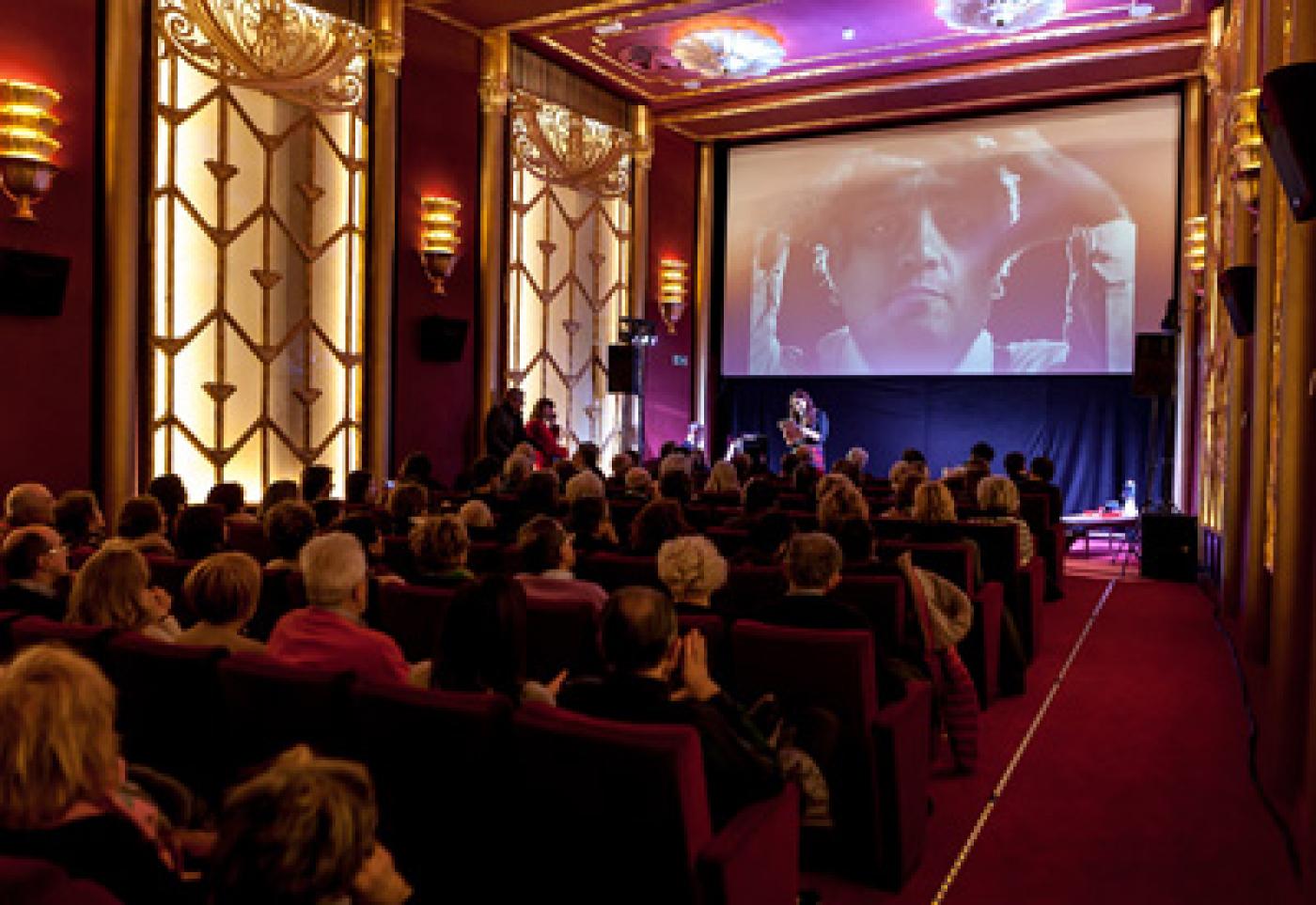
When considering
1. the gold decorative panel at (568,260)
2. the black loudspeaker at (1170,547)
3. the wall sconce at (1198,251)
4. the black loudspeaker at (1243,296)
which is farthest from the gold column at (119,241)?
the wall sconce at (1198,251)

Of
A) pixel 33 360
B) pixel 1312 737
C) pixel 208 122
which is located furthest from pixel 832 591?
pixel 208 122

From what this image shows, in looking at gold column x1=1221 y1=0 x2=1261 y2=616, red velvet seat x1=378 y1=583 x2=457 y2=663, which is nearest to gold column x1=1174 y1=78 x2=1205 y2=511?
gold column x1=1221 y1=0 x2=1261 y2=616

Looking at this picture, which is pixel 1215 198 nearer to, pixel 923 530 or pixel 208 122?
pixel 923 530

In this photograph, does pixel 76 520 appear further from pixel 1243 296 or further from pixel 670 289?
pixel 670 289

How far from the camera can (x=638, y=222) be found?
11.9 metres

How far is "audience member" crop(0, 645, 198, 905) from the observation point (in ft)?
4.34

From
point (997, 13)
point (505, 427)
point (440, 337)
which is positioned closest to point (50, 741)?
point (505, 427)

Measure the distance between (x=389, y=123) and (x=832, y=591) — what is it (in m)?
6.65

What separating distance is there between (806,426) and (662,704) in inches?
410

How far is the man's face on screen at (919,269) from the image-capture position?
11.6 metres

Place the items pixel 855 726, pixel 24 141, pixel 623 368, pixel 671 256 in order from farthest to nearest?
pixel 671 256, pixel 623 368, pixel 24 141, pixel 855 726

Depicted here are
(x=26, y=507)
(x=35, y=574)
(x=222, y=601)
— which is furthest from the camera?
(x=26, y=507)

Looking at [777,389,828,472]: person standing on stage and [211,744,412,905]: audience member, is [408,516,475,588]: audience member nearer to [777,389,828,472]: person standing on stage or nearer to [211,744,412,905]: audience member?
[211,744,412,905]: audience member

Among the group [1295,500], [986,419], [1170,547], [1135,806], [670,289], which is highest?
[670,289]
